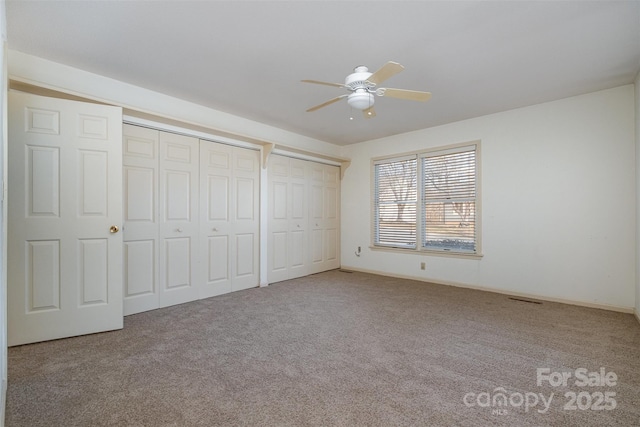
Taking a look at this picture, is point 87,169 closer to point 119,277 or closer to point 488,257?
point 119,277

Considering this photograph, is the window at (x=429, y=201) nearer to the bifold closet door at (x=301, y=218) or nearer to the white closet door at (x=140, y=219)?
the bifold closet door at (x=301, y=218)

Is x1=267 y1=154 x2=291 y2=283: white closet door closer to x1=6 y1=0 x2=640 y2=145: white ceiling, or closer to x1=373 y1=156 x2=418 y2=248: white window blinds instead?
x1=6 y1=0 x2=640 y2=145: white ceiling

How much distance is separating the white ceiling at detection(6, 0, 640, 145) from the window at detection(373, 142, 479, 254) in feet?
4.09

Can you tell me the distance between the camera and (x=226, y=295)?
160 inches

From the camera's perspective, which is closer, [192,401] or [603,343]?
[192,401]

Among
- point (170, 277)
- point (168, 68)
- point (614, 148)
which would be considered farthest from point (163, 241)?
point (614, 148)

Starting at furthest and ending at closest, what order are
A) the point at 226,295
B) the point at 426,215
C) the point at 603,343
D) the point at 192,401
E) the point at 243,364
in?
the point at 426,215 → the point at 226,295 → the point at 603,343 → the point at 243,364 → the point at 192,401

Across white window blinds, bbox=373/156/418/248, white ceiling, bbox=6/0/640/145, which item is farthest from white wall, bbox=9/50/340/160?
white window blinds, bbox=373/156/418/248

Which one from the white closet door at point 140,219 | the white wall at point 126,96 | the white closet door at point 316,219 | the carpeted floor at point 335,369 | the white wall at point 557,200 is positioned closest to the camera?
the carpeted floor at point 335,369

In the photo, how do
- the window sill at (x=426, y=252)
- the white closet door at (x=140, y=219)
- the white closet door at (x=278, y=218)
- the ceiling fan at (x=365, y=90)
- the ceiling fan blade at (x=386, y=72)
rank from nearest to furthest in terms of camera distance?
the ceiling fan blade at (x=386, y=72), the ceiling fan at (x=365, y=90), the white closet door at (x=140, y=219), the window sill at (x=426, y=252), the white closet door at (x=278, y=218)

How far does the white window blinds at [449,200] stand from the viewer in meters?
4.52

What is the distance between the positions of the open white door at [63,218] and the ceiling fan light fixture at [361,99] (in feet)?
7.32

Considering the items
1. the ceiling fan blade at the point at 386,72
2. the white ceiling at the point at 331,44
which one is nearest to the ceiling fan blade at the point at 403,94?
the ceiling fan blade at the point at 386,72

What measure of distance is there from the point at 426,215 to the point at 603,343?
273cm
